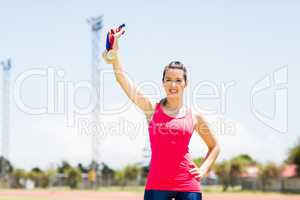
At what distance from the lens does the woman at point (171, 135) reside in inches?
134

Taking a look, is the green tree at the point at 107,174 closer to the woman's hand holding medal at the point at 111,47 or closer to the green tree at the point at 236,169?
the green tree at the point at 236,169

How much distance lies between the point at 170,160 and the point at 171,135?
0.14 metres

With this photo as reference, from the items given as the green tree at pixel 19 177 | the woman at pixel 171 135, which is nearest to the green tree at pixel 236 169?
the green tree at pixel 19 177

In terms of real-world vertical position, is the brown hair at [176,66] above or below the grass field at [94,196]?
above

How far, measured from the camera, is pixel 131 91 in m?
3.64

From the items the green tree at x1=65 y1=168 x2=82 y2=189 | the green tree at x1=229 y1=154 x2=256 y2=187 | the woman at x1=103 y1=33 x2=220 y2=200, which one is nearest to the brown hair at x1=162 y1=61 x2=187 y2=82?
the woman at x1=103 y1=33 x2=220 y2=200

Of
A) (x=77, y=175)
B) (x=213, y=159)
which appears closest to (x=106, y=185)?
(x=77, y=175)

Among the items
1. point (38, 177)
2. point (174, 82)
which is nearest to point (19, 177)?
point (38, 177)

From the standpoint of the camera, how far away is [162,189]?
3.40 m

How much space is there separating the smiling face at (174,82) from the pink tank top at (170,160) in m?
0.21

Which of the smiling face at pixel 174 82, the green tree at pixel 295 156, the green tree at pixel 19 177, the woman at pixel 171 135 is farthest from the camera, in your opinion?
the green tree at pixel 19 177

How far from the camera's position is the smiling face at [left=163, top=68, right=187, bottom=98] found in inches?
141

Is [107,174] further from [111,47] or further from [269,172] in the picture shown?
[111,47]

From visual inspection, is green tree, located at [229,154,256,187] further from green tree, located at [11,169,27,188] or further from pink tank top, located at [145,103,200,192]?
pink tank top, located at [145,103,200,192]
